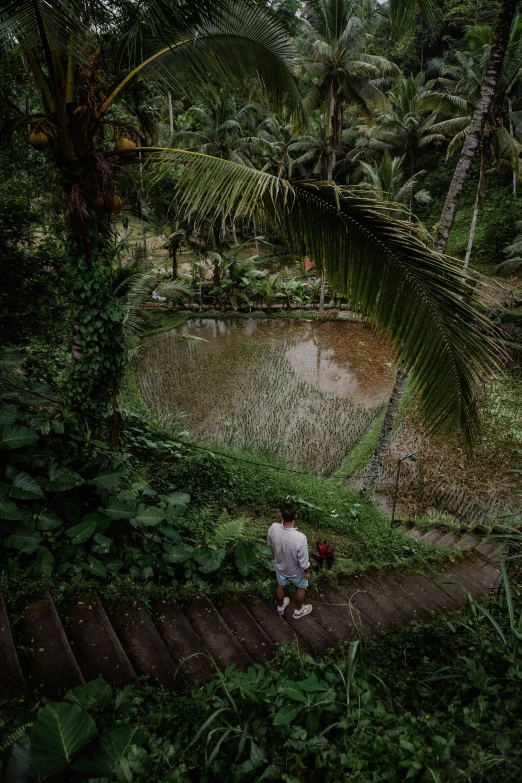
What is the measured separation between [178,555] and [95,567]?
0.63m

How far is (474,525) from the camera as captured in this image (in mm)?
5574

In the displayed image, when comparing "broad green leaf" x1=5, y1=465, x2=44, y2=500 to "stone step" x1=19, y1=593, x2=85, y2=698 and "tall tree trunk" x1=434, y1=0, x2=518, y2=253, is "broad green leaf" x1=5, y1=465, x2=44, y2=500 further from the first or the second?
"tall tree trunk" x1=434, y1=0, x2=518, y2=253

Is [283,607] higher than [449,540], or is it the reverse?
[283,607]

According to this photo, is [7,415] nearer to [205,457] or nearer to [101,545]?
[101,545]

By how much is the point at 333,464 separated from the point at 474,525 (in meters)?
2.54

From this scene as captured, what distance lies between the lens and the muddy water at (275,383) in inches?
326

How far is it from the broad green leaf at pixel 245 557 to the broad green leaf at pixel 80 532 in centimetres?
119

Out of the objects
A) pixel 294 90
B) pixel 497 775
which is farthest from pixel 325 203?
pixel 497 775

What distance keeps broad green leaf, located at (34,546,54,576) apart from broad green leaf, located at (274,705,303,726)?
1534 millimetres

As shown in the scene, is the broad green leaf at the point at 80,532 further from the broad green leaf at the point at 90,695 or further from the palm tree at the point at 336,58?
the palm tree at the point at 336,58

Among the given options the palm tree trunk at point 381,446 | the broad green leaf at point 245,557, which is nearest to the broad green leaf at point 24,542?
the broad green leaf at point 245,557

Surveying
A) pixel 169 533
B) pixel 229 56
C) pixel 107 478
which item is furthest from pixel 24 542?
pixel 229 56

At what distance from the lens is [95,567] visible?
265cm

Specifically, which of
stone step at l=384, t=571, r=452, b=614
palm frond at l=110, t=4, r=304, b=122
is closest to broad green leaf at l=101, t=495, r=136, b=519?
stone step at l=384, t=571, r=452, b=614
